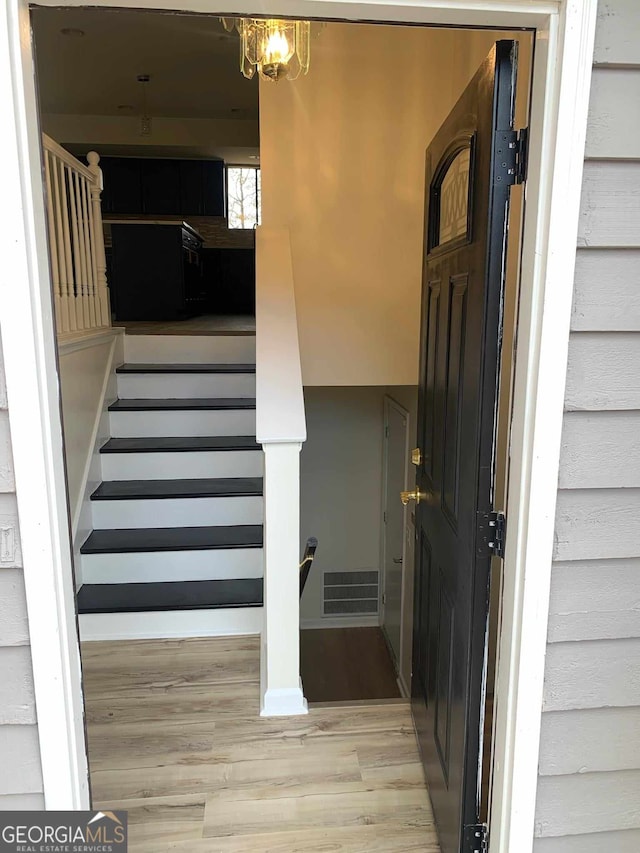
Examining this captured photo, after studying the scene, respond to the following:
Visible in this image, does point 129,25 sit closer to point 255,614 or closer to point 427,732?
point 255,614

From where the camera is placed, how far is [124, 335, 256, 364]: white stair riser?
13.0ft

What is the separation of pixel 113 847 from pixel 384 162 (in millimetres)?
3188

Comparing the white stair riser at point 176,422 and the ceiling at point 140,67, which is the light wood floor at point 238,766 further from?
the ceiling at point 140,67

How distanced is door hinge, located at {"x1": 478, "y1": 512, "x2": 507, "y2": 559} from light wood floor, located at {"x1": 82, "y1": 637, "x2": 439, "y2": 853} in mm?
936

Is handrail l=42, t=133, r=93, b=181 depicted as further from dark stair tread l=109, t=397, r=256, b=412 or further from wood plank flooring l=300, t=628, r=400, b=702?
wood plank flooring l=300, t=628, r=400, b=702

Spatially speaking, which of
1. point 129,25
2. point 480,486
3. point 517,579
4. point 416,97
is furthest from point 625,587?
point 129,25

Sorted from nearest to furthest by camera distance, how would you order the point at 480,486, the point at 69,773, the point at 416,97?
the point at 69,773
the point at 480,486
the point at 416,97

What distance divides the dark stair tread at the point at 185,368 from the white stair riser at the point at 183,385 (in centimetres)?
2

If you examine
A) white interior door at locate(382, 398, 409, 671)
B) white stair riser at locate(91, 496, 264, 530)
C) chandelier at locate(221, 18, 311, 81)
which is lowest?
white interior door at locate(382, 398, 409, 671)

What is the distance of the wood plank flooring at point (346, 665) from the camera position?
4.48 meters

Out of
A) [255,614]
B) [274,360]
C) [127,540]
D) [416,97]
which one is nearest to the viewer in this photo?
[274,360]

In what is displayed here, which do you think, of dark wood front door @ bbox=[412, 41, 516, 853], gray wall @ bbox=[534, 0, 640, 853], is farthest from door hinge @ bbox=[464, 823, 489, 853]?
gray wall @ bbox=[534, 0, 640, 853]

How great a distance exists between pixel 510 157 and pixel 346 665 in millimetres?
4333

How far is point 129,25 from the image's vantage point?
14.3 feet
